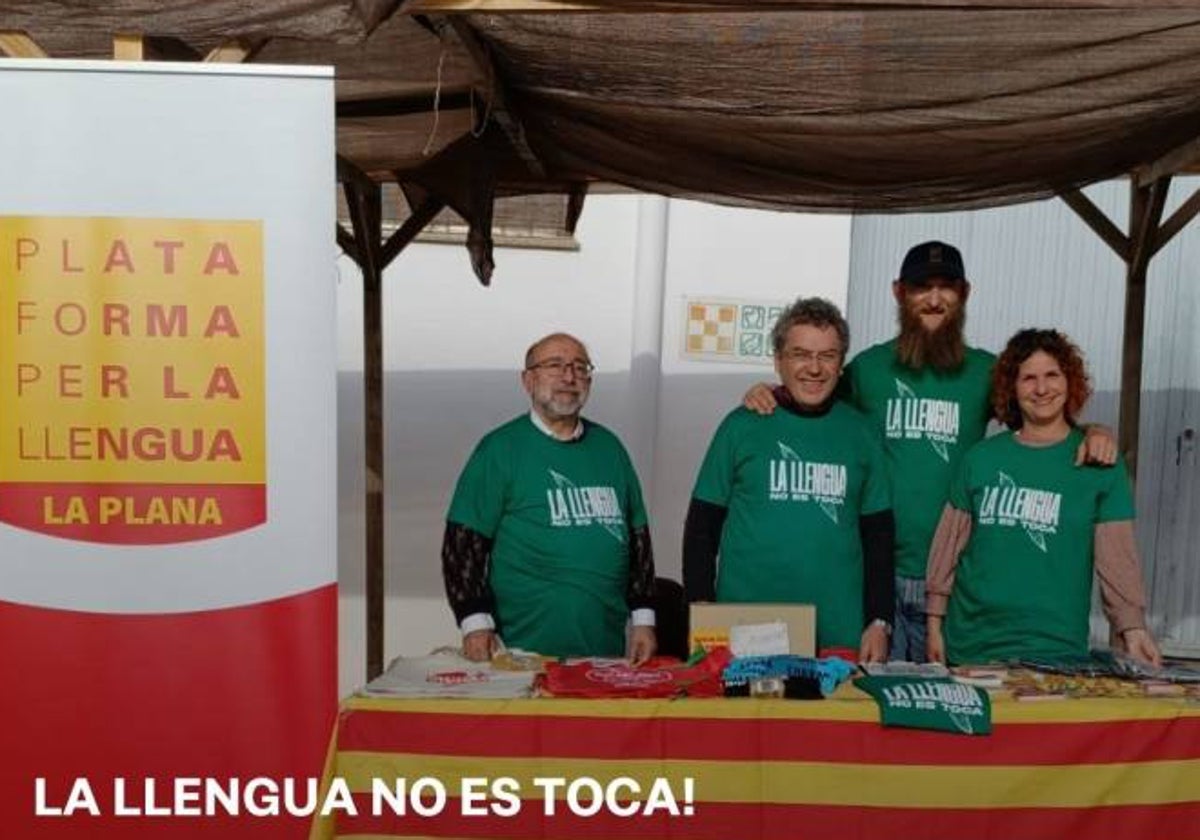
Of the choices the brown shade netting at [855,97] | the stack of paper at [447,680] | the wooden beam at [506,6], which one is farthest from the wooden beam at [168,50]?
the stack of paper at [447,680]

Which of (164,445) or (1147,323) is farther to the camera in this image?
(1147,323)

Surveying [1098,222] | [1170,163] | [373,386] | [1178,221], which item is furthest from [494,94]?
[1178,221]

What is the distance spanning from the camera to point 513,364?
6.53m

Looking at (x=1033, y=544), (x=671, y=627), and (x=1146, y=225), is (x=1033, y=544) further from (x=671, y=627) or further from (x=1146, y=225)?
(x=1146, y=225)

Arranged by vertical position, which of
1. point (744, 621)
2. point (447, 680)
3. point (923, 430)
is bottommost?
point (447, 680)

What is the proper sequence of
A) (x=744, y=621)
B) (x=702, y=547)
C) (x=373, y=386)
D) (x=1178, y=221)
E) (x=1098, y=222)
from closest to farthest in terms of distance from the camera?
1. (x=744, y=621)
2. (x=702, y=547)
3. (x=1178, y=221)
4. (x=1098, y=222)
5. (x=373, y=386)

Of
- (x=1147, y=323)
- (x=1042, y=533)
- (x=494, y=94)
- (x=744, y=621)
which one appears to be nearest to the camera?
(x=744, y=621)

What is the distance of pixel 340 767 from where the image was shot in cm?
289

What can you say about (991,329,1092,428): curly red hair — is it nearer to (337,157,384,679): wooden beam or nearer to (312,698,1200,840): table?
(312,698,1200,840): table

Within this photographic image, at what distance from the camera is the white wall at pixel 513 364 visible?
21.3 ft

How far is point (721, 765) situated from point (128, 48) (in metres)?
1.98

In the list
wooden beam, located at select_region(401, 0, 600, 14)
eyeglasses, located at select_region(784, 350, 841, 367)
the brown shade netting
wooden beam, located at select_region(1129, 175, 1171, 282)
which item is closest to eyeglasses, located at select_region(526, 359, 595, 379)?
eyeglasses, located at select_region(784, 350, 841, 367)

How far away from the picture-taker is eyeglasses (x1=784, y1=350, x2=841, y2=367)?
3.41 meters

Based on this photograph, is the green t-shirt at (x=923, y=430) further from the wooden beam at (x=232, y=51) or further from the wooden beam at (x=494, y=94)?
the wooden beam at (x=232, y=51)
